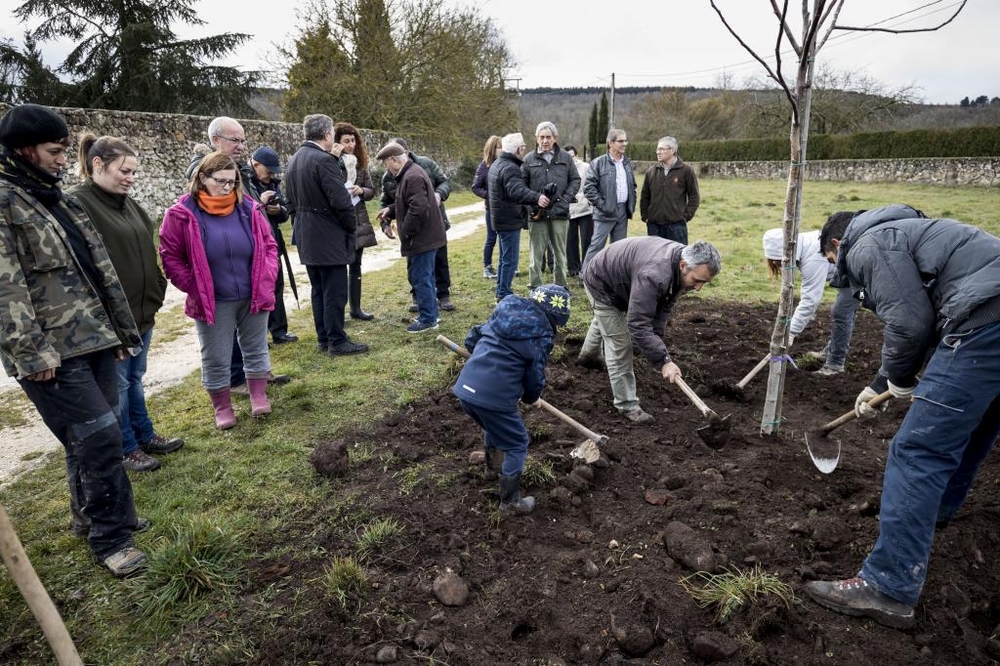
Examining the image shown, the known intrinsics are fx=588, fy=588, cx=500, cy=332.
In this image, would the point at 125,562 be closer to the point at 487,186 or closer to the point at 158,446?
the point at 158,446

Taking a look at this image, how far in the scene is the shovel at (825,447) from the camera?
3787 millimetres

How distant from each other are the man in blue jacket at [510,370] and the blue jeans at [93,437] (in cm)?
178

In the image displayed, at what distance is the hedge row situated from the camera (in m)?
23.8

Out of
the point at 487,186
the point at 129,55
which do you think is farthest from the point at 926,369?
the point at 129,55

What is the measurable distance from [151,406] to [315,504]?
250 centimetres

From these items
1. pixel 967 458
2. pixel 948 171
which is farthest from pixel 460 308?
pixel 948 171

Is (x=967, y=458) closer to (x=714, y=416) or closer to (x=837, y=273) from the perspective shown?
(x=837, y=273)

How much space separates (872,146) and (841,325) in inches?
1087

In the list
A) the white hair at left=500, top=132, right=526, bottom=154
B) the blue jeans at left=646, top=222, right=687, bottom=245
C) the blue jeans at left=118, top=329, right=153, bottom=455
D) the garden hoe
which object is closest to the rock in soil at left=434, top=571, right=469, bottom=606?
the garden hoe

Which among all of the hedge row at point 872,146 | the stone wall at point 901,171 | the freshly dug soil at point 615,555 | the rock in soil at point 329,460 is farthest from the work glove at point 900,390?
the hedge row at point 872,146

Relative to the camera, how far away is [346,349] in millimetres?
6145

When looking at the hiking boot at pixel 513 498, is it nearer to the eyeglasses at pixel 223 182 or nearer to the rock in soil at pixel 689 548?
the rock in soil at pixel 689 548

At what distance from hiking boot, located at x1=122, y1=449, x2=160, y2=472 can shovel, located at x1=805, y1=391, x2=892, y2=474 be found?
438cm

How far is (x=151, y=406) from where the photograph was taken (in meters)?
5.11
